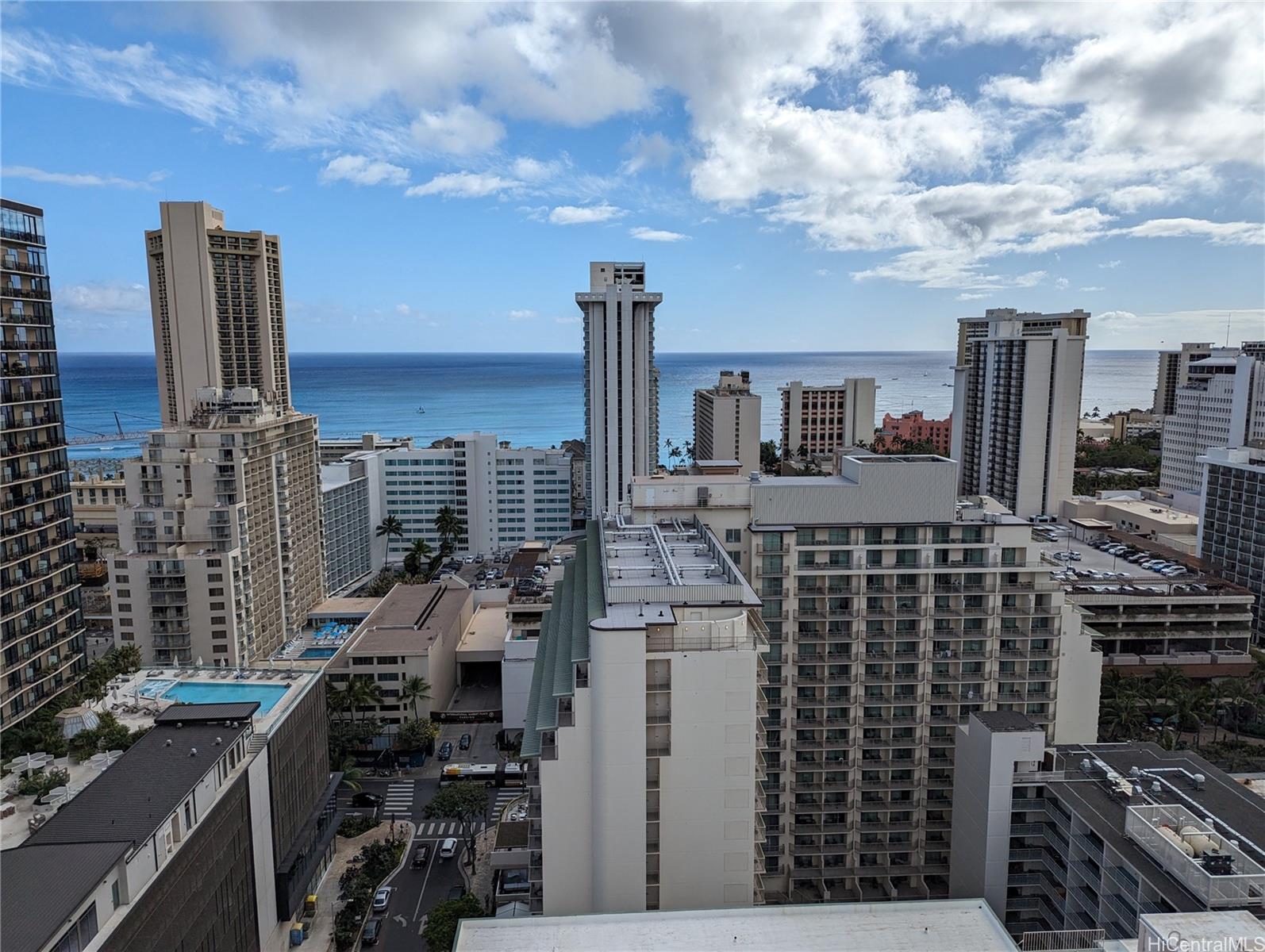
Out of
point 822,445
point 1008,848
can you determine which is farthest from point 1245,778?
point 822,445

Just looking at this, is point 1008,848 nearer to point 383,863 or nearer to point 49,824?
point 383,863

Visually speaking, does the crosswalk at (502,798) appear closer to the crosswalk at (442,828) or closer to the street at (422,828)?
the street at (422,828)

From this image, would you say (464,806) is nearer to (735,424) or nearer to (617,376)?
(617,376)

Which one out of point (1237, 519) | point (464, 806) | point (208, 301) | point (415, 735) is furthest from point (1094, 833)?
point (208, 301)

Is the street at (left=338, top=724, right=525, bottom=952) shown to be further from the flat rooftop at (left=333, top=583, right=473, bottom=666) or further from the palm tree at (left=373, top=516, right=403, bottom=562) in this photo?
the palm tree at (left=373, top=516, right=403, bottom=562)

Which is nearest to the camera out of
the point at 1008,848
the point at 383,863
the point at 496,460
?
the point at 1008,848
